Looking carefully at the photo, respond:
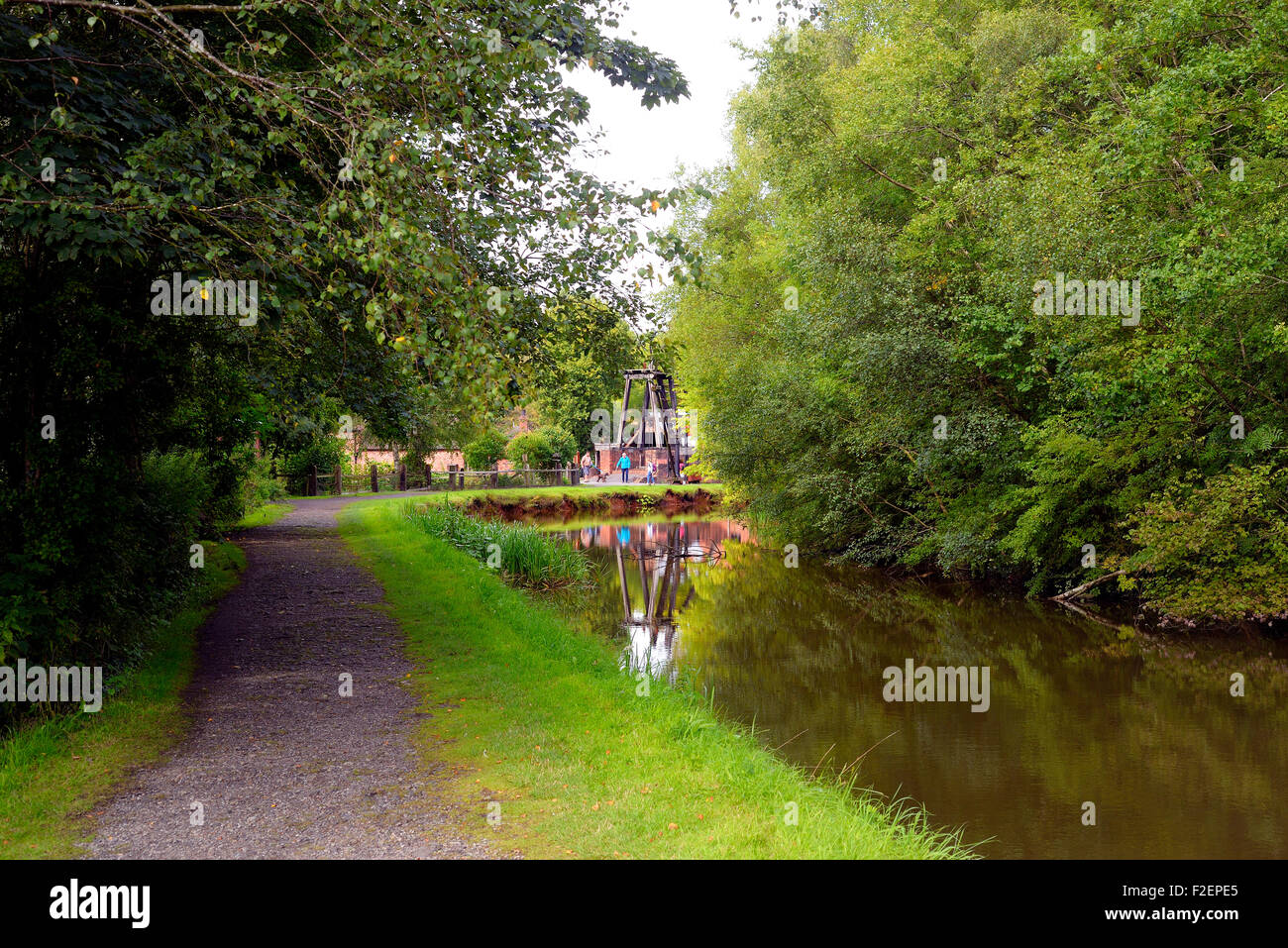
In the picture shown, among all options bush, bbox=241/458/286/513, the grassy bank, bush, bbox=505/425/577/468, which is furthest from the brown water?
bush, bbox=505/425/577/468

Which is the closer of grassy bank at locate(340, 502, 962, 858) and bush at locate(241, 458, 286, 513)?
grassy bank at locate(340, 502, 962, 858)

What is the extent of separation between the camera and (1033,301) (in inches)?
585

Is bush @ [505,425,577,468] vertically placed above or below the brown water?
above

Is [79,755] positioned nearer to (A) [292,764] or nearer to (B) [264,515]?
(A) [292,764]

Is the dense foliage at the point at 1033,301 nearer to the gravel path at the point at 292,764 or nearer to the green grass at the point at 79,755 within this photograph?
the gravel path at the point at 292,764

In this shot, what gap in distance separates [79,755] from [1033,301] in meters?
14.6

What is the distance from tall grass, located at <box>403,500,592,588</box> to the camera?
17.3 meters

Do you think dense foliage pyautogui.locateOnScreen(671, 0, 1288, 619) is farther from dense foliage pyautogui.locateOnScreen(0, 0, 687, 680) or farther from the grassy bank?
the grassy bank

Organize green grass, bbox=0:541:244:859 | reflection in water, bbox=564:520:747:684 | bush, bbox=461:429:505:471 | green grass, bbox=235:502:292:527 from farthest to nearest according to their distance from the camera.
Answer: bush, bbox=461:429:505:471 → green grass, bbox=235:502:292:527 → reflection in water, bbox=564:520:747:684 → green grass, bbox=0:541:244:859

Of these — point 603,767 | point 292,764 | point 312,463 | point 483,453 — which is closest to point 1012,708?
point 603,767

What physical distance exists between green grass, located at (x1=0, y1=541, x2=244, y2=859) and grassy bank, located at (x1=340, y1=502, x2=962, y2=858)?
7.08ft

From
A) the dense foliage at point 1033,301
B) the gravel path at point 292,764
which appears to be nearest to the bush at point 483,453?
the dense foliage at point 1033,301

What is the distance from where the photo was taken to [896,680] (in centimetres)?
1152
